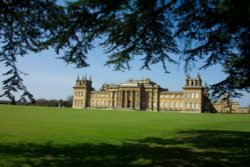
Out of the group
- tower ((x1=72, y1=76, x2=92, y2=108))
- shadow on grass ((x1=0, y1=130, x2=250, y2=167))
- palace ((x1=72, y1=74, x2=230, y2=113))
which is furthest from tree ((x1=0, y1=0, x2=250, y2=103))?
tower ((x1=72, y1=76, x2=92, y2=108))

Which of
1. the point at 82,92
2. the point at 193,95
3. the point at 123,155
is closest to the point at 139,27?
the point at 123,155

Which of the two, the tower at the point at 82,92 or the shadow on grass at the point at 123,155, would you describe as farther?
the tower at the point at 82,92

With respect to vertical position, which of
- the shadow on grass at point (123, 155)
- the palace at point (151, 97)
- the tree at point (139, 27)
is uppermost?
the palace at point (151, 97)

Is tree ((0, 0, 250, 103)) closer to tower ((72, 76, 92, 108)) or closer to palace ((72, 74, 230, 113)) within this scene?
palace ((72, 74, 230, 113))

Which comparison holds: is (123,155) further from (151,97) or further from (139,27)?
(151,97)

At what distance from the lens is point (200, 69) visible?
11.5m

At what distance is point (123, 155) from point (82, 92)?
130140 mm

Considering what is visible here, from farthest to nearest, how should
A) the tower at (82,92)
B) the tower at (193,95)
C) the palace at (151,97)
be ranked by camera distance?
the tower at (82,92) → the palace at (151,97) → the tower at (193,95)

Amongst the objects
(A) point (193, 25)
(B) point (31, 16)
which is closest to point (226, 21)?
(A) point (193, 25)

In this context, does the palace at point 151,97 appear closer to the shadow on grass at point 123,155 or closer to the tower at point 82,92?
the tower at point 82,92

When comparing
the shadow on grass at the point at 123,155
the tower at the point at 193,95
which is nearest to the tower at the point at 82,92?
the tower at the point at 193,95

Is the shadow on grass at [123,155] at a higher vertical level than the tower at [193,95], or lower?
lower

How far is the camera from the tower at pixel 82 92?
139000mm

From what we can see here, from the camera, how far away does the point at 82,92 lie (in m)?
140
